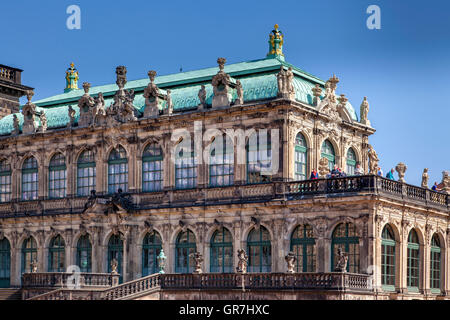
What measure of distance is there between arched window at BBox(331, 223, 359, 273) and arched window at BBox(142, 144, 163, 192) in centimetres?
1033

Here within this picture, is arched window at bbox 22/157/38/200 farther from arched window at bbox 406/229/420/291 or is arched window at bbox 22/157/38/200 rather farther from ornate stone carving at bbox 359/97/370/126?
arched window at bbox 406/229/420/291

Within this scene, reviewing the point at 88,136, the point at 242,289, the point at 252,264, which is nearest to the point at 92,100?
the point at 88,136

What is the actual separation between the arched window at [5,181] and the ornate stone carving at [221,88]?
14836mm

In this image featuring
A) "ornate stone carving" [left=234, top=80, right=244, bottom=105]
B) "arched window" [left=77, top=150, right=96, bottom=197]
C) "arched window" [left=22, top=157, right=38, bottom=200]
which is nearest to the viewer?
"ornate stone carving" [left=234, top=80, right=244, bottom=105]

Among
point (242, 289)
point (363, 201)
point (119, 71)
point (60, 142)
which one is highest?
point (119, 71)

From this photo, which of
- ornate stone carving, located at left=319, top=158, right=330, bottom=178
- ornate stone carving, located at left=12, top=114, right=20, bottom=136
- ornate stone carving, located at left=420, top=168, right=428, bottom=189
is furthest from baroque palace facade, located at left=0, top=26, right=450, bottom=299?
ornate stone carving, located at left=420, top=168, right=428, bottom=189

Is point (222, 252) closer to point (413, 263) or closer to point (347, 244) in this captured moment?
point (347, 244)

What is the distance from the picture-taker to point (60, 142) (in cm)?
4741

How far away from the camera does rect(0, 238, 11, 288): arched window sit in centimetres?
4912

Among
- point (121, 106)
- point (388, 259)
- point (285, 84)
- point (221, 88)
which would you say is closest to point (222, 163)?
point (221, 88)

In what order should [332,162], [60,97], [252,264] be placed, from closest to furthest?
[252,264]
[332,162]
[60,97]

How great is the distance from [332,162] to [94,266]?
1327cm

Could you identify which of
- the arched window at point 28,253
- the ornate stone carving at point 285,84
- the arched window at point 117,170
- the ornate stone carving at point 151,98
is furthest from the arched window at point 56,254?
the ornate stone carving at point 285,84

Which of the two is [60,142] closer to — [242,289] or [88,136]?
[88,136]
